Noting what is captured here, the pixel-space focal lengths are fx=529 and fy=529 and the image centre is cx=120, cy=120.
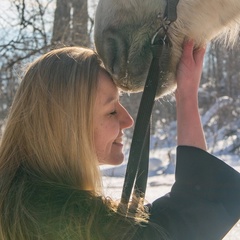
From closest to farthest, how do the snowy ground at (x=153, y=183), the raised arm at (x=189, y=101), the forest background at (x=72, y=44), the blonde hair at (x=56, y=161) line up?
the blonde hair at (x=56, y=161), the raised arm at (x=189, y=101), the snowy ground at (x=153, y=183), the forest background at (x=72, y=44)

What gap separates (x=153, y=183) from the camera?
5.61m

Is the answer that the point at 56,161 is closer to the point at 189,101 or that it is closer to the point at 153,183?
the point at 189,101

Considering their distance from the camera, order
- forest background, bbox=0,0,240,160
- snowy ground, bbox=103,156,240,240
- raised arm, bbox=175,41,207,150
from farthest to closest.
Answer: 1. forest background, bbox=0,0,240,160
2. snowy ground, bbox=103,156,240,240
3. raised arm, bbox=175,41,207,150

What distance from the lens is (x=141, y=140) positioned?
157 centimetres

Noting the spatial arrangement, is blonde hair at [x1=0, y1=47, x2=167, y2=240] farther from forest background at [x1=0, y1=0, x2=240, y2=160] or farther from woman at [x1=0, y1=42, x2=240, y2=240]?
forest background at [x1=0, y1=0, x2=240, y2=160]

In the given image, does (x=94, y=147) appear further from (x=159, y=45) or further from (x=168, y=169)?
(x=168, y=169)

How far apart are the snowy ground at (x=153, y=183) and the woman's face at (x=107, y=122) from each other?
777mm

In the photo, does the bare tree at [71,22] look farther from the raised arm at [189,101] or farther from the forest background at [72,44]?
the raised arm at [189,101]

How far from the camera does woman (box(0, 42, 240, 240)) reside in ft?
4.43

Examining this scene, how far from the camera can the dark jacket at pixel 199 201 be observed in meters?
1.46

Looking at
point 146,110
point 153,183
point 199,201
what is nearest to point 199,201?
point 199,201

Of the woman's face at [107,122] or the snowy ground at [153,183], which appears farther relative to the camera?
the snowy ground at [153,183]

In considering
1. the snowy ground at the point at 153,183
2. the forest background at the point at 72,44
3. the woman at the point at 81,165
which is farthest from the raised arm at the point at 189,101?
the forest background at the point at 72,44

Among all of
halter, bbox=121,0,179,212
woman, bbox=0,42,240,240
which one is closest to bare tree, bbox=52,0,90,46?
halter, bbox=121,0,179,212
